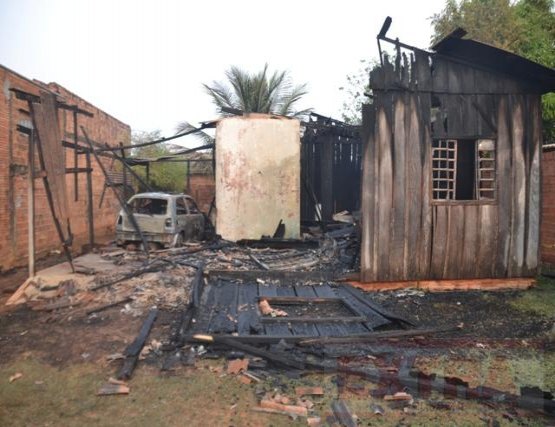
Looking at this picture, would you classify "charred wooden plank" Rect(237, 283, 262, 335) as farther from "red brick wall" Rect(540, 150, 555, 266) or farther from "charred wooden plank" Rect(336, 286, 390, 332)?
"red brick wall" Rect(540, 150, 555, 266)

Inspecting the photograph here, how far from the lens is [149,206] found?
11.1 m

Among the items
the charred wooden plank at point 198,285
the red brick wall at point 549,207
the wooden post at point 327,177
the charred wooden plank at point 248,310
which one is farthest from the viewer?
the wooden post at point 327,177

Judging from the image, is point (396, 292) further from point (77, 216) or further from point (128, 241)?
point (77, 216)

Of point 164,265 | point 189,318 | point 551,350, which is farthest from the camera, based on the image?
point 164,265

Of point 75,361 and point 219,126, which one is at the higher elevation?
point 219,126

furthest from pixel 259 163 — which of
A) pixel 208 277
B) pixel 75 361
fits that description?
pixel 75 361

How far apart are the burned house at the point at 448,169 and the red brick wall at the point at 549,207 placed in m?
1.45

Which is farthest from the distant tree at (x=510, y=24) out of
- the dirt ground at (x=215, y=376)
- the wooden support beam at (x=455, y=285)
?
the dirt ground at (x=215, y=376)

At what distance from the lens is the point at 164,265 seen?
8.63 m

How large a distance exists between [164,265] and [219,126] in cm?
489

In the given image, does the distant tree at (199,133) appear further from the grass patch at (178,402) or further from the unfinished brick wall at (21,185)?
the grass patch at (178,402)

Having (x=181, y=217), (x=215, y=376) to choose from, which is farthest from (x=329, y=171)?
(x=215, y=376)

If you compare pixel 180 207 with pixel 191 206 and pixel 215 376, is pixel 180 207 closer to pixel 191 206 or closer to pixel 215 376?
pixel 191 206

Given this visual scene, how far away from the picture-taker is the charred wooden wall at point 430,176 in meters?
7.56
